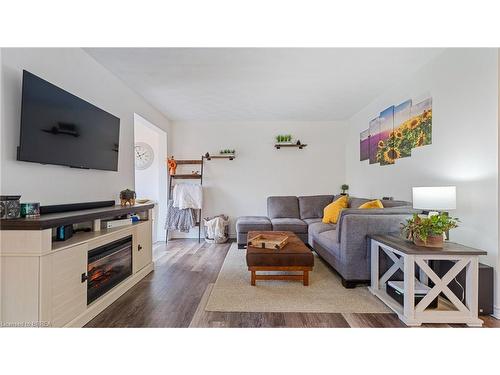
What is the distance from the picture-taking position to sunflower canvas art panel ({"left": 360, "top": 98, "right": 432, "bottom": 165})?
268 cm

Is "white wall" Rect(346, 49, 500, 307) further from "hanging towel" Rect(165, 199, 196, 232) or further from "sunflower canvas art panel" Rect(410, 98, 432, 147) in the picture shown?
"hanging towel" Rect(165, 199, 196, 232)

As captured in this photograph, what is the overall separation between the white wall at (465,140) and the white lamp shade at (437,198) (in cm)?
22

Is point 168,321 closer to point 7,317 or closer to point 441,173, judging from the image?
point 7,317

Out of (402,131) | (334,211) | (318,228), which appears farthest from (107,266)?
(402,131)

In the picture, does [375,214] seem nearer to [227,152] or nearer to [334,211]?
[334,211]

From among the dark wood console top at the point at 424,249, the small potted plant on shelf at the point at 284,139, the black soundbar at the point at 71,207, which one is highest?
the small potted plant on shelf at the point at 284,139

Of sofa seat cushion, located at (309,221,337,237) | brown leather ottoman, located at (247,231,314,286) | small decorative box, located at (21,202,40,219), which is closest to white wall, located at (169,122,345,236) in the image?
sofa seat cushion, located at (309,221,337,237)

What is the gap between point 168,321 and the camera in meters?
1.86

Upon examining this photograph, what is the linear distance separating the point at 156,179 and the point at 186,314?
11.3ft

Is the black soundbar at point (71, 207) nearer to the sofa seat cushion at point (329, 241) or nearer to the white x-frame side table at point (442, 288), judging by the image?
the sofa seat cushion at point (329, 241)

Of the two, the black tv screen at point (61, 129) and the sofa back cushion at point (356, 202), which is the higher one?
the black tv screen at point (61, 129)

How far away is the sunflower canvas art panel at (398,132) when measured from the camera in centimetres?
268

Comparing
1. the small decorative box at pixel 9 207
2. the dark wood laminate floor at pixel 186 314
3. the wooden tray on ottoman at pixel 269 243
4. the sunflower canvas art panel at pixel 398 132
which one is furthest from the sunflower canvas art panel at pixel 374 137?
the small decorative box at pixel 9 207
